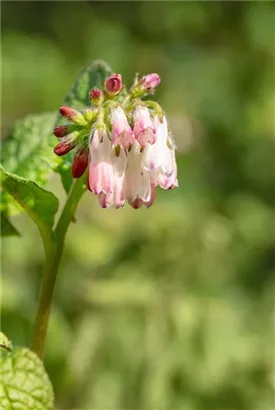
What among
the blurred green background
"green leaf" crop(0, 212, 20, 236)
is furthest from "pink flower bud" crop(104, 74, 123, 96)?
the blurred green background

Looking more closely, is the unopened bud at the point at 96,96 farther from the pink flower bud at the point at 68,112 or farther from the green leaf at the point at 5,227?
the green leaf at the point at 5,227

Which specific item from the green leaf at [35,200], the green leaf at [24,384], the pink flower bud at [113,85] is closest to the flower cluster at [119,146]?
the pink flower bud at [113,85]

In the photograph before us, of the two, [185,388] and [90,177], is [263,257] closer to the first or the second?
[185,388]

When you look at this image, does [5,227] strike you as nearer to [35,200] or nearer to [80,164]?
[35,200]

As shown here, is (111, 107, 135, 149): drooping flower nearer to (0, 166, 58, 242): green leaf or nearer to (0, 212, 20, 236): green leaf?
(0, 166, 58, 242): green leaf

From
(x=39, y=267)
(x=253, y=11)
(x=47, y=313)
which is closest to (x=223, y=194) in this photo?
(x=39, y=267)

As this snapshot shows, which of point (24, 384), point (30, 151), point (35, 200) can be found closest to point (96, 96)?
point (35, 200)
